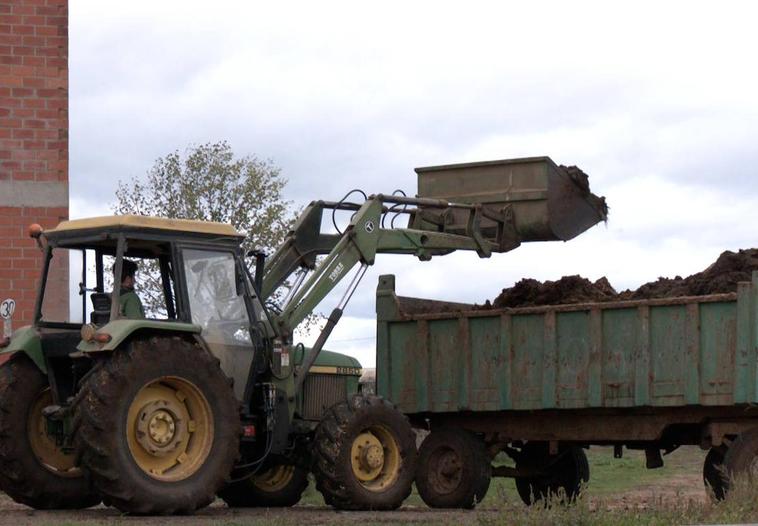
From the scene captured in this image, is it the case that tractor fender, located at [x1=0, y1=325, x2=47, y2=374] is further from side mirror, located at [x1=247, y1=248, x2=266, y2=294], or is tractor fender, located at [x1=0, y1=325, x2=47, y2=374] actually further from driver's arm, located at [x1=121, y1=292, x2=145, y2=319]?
side mirror, located at [x1=247, y1=248, x2=266, y2=294]

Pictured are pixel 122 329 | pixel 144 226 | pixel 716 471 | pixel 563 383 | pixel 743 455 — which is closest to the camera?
pixel 122 329

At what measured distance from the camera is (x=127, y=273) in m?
12.4

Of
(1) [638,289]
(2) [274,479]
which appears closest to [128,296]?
(2) [274,479]

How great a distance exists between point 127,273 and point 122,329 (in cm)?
100

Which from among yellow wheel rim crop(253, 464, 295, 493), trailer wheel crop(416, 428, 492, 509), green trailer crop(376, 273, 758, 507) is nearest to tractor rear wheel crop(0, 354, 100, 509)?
yellow wheel rim crop(253, 464, 295, 493)

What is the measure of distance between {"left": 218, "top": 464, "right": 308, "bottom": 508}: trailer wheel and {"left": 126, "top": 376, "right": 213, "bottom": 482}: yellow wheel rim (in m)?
2.47

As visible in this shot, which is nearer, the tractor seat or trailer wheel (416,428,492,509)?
the tractor seat

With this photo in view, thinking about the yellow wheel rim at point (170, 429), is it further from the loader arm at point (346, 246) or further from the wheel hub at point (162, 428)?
the loader arm at point (346, 246)

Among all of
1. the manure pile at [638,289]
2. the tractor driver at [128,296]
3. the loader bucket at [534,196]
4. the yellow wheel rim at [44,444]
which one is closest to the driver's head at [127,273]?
the tractor driver at [128,296]

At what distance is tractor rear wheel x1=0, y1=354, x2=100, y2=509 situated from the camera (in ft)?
41.1

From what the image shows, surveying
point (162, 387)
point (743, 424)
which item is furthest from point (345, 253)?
point (743, 424)

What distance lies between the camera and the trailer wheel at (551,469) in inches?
656

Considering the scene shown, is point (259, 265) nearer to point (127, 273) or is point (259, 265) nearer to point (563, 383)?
point (127, 273)

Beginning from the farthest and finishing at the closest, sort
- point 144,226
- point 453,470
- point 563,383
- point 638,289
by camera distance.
Result: point 453,470, point 638,289, point 563,383, point 144,226
